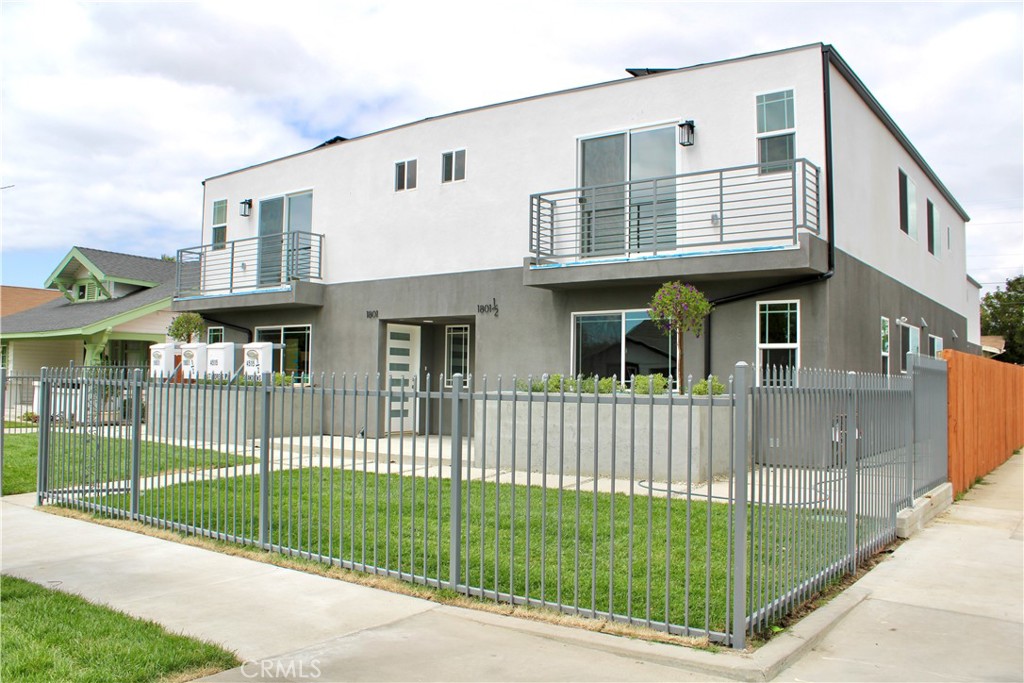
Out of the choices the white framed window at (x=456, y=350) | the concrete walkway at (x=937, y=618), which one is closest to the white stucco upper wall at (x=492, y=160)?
the white framed window at (x=456, y=350)

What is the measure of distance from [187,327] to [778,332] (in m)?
16.0

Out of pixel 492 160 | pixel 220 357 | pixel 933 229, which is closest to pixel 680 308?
pixel 492 160

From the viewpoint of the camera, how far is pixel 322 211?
2047 cm

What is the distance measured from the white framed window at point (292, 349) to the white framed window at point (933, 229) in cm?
1679

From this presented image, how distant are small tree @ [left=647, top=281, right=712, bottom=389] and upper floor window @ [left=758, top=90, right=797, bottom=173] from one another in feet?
8.59

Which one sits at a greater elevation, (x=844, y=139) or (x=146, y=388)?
(x=844, y=139)

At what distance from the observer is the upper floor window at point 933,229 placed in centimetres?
2175

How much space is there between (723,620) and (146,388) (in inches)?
286

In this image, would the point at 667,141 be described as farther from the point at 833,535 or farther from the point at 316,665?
the point at 316,665

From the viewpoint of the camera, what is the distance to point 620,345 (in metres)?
14.9

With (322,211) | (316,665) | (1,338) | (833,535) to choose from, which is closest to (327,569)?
(316,665)

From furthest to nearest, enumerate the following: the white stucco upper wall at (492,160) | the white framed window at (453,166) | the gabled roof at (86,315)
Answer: the gabled roof at (86,315) < the white framed window at (453,166) < the white stucco upper wall at (492,160)

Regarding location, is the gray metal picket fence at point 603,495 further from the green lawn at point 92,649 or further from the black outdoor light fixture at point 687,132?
the black outdoor light fixture at point 687,132

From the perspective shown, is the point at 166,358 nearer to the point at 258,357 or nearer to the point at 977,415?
the point at 258,357
